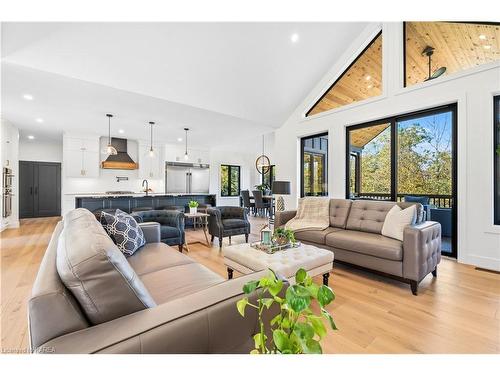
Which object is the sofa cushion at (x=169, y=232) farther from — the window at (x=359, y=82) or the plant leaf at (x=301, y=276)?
the window at (x=359, y=82)

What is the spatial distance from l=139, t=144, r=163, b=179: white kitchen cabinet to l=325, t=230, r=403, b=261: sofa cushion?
21.0 feet

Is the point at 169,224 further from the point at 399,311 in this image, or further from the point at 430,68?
the point at 430,68

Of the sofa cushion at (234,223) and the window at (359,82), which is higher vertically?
the window at (359,82)

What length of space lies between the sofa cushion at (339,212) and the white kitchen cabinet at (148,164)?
607cm

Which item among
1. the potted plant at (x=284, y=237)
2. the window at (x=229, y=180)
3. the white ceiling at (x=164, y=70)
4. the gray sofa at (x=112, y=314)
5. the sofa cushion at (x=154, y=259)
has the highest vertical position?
the white ceiling at (x=164, y=70)

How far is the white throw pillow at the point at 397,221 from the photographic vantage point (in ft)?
8.80

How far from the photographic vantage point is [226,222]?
4.24 metres

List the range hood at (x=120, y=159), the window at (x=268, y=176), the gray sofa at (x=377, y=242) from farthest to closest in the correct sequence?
the window at (x=268, y=176)
the range hood at (x=120, y=159)
the gray sofa at (x=377, y=242)

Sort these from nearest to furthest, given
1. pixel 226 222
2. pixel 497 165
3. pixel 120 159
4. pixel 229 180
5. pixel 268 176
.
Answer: pixel 497 165 < pixel 226 222 < pixel 120 159 < pixel 229 180 < pixel 268 176

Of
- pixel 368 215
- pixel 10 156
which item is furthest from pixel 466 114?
pixel 10 156

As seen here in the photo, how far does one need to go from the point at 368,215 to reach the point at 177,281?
272cm

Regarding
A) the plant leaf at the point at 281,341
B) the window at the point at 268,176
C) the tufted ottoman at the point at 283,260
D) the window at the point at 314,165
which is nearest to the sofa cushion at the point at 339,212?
the tufted ottoman at the point at 283,260

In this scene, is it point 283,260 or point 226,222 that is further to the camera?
point 226,222
